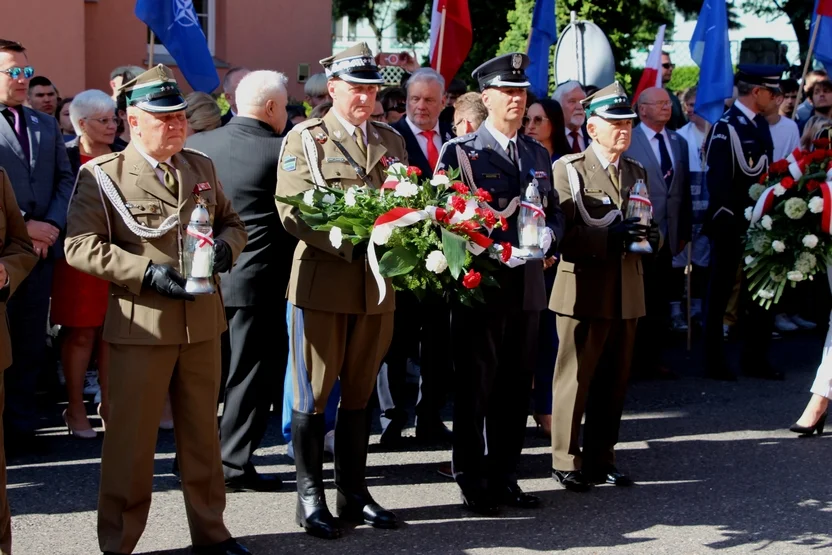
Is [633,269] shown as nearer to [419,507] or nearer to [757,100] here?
[419,507]

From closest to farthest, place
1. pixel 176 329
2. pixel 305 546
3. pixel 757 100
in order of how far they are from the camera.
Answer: pixel 176 329 < pixel 305 546 < pixel 757 100

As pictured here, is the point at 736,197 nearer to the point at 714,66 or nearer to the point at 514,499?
the point at 714,66

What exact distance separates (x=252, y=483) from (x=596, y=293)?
209 centimetres

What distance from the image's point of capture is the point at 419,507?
19.8ft

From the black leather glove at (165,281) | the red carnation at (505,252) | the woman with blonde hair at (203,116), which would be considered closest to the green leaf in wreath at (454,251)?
the red carnation at (505,252)

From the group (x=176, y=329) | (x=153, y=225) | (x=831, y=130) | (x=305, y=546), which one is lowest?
(x=305, y=546)

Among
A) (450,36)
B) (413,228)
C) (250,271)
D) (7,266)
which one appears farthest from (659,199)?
(7,266)

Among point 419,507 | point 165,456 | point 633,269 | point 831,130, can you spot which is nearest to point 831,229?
point 831,130

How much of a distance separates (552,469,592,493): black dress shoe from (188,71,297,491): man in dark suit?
1.54 m

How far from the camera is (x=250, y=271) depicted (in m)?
6.21

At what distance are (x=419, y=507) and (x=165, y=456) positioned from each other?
1.68 meters

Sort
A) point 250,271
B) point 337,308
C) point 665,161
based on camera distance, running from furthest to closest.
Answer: point 665,161 < point 250,271 < point 337,308

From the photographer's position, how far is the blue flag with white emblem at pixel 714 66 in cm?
1064

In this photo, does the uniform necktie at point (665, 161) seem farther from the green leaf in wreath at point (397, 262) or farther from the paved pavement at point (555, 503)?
the green leaf in wreath at point (397, 262)
